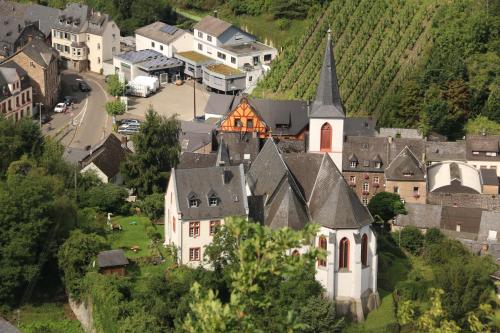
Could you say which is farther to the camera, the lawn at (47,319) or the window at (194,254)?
the lawn at (47,319)

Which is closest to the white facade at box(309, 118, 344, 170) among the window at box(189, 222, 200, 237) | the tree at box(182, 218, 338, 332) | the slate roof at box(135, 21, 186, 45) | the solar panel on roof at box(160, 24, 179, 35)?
the window at box(189, 222, 200, 237)

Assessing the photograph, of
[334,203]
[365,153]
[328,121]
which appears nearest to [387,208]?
[365,153]

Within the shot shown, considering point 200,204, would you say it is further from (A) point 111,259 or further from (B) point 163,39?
(B) point 163,39

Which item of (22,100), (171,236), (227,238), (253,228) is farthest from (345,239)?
(22,100)

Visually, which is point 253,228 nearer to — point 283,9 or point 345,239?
point 345,239

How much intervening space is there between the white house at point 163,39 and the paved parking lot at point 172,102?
4141 mm

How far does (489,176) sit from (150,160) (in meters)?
20.2

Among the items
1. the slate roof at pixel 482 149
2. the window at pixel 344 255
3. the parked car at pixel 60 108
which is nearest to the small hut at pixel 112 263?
the window at pixel 344 255

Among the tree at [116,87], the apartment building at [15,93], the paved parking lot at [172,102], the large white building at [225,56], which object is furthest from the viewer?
the large white building at [225,56]

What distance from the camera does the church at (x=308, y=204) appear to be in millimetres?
51562

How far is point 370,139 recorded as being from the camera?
2633 inches

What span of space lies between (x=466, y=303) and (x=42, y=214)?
807 inches

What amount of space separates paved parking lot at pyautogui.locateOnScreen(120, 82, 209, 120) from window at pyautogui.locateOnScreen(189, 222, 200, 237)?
3206cm

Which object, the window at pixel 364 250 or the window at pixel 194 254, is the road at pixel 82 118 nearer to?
the window at pixel 194 254
